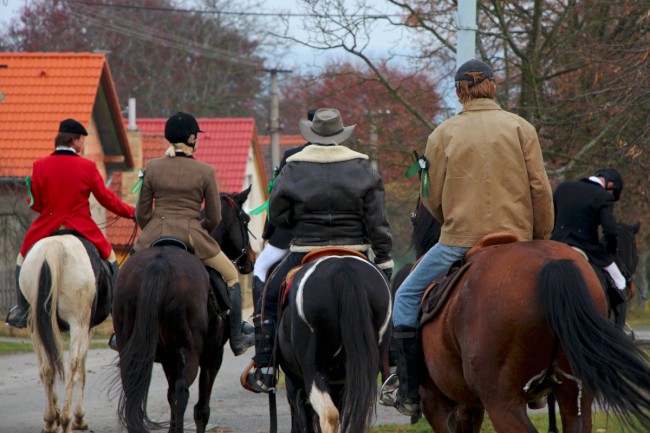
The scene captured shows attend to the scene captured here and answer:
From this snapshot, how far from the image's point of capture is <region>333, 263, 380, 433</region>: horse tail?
24.5 ft

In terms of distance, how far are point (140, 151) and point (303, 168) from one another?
2820 centimetres

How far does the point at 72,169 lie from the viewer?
1109 centimetres

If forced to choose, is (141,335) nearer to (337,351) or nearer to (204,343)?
(204,343)

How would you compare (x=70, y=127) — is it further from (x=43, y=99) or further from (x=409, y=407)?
(x=43, y=99)

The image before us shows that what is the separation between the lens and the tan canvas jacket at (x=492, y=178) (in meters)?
6.84

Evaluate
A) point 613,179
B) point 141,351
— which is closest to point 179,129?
point 141,351

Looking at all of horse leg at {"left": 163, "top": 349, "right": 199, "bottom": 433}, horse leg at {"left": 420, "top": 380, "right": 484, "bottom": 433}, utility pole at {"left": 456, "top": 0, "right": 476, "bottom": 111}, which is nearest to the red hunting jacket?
horse leg at {"left": 163, "top": 349, "right": 199, "bottom": 433}

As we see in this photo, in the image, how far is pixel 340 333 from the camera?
761cm

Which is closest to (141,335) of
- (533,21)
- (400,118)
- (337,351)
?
(337,351)

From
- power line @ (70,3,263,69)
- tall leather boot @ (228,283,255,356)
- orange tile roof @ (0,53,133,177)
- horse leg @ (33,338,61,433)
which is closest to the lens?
tall leather boot @ (228,283,255,356)

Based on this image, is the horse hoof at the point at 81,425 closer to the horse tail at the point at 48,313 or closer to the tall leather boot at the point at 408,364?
the horse tail at the point at 48,313

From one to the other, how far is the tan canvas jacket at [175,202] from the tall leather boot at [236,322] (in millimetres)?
445

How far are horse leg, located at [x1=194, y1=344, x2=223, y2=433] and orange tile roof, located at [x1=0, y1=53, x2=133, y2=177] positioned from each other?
19789mm

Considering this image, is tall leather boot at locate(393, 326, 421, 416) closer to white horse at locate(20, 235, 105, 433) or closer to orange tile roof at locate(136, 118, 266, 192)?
white horse at locate(20, 235, 105, 433)
